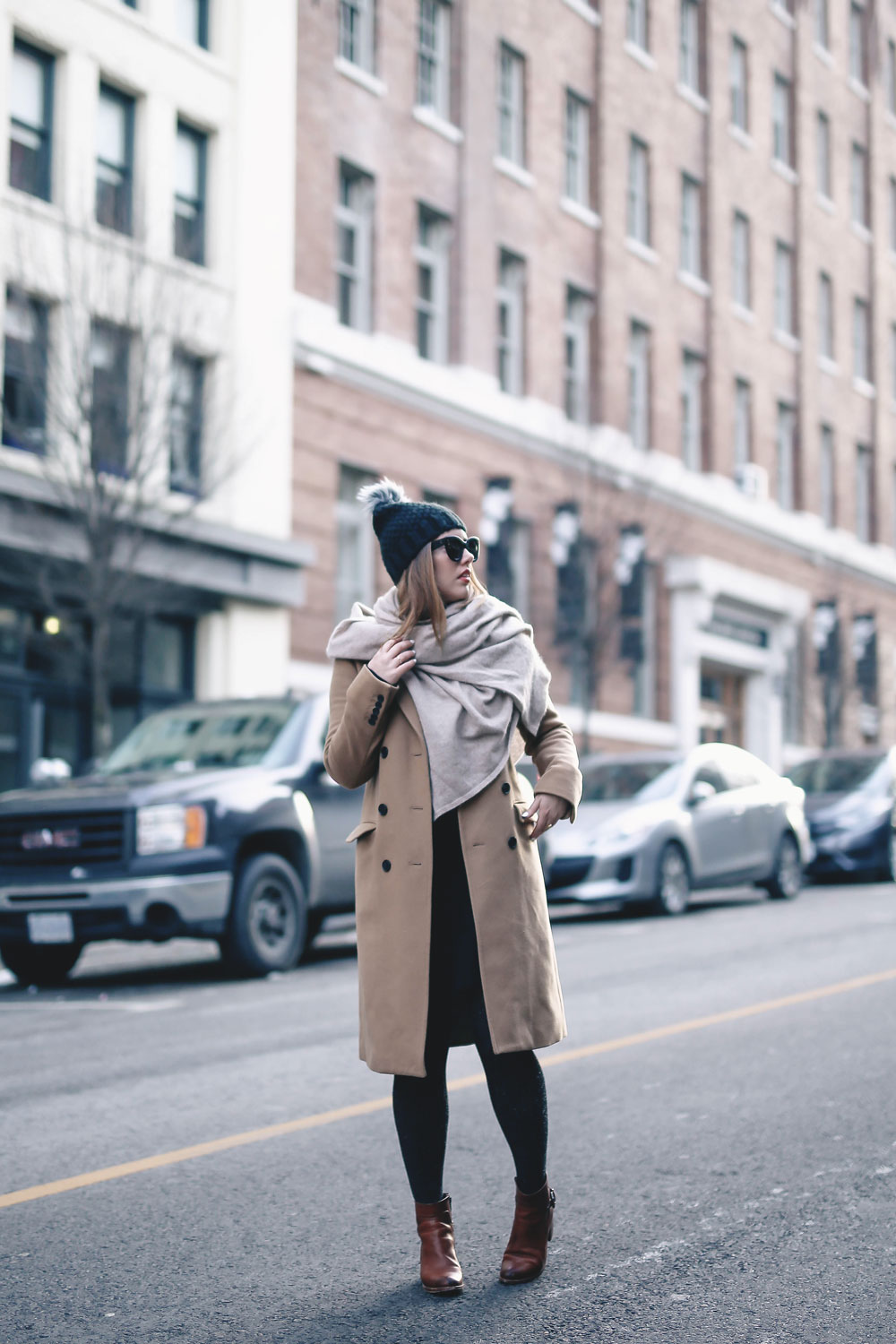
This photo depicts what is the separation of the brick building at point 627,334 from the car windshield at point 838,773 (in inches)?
177

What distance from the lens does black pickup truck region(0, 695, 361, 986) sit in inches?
405

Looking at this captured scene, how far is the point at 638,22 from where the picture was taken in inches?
1242

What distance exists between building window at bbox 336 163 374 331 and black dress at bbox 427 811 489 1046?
2064cm

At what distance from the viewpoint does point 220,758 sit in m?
11.4

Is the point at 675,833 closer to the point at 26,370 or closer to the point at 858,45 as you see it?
the point at 26,370

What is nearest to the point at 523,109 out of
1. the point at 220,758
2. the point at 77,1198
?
the point at 220,758

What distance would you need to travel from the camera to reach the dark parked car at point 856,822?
63.5ft

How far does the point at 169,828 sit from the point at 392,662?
6601 mm

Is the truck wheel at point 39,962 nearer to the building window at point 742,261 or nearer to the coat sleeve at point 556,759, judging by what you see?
the coat sleeve at point 556,759

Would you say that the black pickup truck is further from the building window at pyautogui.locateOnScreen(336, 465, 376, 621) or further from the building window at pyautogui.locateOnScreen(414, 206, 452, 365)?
the building window at pyautogui.locateOnScreen(414, 206, 452, 365)

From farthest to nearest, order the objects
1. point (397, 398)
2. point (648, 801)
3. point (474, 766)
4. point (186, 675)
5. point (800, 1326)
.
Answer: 1. point (397, 398)
2. point (186, 675)
3. point (648, 801)
4. point (474, 766)
5. point (800, 1326)

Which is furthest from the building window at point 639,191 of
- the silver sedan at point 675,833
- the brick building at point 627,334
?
the silver sedan at point 675,833

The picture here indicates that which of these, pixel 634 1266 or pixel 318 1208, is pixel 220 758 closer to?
pixel 318 1208

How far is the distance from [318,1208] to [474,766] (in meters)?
1.64
